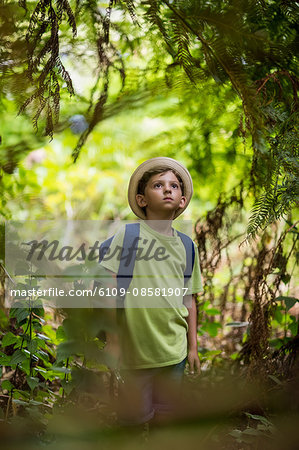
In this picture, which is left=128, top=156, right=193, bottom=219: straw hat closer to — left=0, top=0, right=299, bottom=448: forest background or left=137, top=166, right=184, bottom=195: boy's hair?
left=137, top=166, right=184, bottom=195: boy's hair

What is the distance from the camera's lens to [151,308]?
167cm

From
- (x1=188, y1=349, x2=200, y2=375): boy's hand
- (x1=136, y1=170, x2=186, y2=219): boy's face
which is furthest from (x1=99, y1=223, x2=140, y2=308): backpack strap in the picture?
(x1=188, y1=349, x2=200, y2=375): boy's hand

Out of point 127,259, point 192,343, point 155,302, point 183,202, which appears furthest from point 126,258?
point 192,343

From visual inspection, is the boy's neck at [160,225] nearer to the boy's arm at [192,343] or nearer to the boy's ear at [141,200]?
the boy's ear at [141,200]

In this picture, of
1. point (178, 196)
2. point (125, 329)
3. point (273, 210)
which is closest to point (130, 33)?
point (178, 196)

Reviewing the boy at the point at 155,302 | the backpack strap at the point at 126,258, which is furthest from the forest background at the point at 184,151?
the backpack strap at the point at 126,258

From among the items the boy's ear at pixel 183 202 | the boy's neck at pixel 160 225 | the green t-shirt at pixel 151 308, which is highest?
the boy's ear at pixel 183 202

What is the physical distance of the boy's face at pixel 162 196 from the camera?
1.70 meters

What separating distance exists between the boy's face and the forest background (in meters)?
0.30

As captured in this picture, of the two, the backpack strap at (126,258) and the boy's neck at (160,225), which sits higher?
the boy's neck at (160,225)

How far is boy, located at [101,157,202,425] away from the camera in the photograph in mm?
1658

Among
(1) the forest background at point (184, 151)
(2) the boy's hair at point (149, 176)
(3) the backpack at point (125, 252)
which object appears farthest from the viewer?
(2) the boy's hair at point (149, 176)

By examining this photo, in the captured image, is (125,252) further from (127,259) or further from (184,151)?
(184,151)

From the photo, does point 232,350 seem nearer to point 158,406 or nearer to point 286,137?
point 158,406
